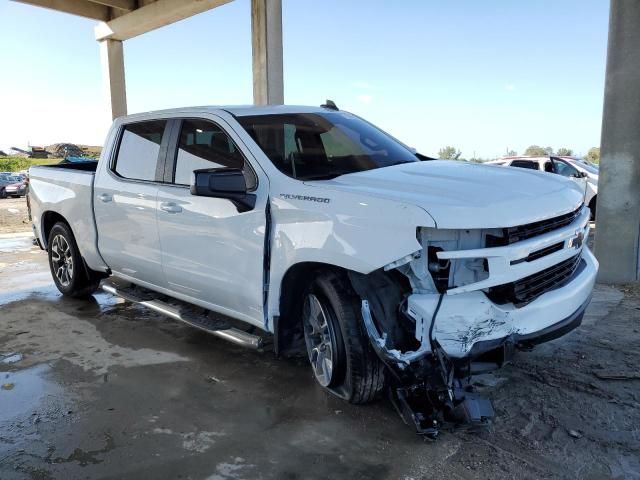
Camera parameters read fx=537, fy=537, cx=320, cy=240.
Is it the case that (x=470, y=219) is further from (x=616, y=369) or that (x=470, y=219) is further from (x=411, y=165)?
(x=616, y=369)

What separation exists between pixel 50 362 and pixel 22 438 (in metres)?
1.29

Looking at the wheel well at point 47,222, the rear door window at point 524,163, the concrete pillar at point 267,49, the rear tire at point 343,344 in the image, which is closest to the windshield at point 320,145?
the rear tire at point 343,344

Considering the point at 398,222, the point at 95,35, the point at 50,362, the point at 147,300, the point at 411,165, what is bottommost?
the point at 50,362

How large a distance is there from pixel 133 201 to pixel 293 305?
203 cm

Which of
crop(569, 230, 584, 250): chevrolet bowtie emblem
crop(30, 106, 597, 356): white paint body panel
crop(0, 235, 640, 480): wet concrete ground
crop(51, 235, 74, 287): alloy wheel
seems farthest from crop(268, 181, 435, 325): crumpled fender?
crop(51, 235, 74, 287): alloy wheel

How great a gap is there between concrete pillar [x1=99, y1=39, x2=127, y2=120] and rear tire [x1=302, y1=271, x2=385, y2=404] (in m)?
17.7

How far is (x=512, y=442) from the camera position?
297 centimetres

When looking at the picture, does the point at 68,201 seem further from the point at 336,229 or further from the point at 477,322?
the point at 477,322

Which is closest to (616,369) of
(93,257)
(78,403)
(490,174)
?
(490,174)

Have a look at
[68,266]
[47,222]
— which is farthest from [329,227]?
[47,222]

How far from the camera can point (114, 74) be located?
1909 cm

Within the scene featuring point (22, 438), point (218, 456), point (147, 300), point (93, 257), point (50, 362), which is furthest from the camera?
point (93, 257)

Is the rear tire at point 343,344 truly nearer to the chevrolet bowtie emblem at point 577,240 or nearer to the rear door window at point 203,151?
the rear door window at point 203,151

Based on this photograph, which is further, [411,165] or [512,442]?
[411,165]
